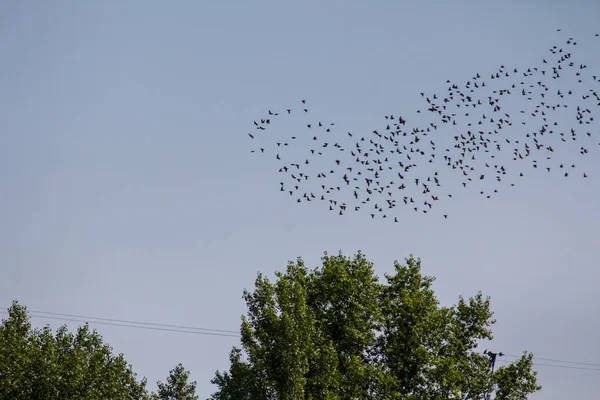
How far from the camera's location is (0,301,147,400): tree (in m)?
69.1

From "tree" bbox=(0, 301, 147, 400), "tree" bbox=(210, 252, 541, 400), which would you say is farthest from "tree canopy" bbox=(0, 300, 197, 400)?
"tree" bbox=(210, 252, 541, 400)

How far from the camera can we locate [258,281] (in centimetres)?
6894

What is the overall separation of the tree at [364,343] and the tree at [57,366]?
498 inches

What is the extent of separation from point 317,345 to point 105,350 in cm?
2087

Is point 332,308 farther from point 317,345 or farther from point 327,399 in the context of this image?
point 327,399

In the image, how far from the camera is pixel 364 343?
2603 inches

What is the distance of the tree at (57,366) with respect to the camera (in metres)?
69.1

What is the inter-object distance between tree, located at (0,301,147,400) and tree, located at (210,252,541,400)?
498 inches

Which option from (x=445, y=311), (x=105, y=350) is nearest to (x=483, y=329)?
(x=445, y=311)

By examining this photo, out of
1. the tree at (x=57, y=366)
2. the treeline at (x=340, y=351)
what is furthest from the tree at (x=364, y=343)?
the tree at (x=57, y=366)

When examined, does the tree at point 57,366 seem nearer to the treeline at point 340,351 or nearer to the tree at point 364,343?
the treeline at point 340,351

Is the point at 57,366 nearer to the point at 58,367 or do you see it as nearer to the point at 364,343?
the point at 58,367

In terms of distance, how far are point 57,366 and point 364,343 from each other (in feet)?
80.2

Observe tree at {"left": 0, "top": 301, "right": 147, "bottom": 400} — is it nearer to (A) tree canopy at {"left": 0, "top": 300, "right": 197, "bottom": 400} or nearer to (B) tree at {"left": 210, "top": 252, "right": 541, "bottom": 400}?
(A) tree canopy at {"left": 0, "top": 300, "right": 197, "bottom": 400}
